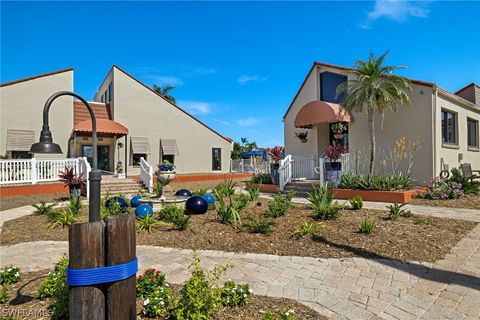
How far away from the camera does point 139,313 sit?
292 cm

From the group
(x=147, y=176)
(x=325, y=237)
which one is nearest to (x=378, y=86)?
(x=325, y=237)

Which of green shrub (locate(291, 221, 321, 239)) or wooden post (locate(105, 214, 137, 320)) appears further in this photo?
green shrub (locate(291, 221, 321, 239))

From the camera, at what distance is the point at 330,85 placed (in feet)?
50.6

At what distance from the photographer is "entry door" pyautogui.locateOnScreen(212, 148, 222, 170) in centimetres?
2701

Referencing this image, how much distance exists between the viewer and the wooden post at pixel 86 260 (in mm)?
1982

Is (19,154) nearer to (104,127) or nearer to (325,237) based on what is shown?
→ (104,127)

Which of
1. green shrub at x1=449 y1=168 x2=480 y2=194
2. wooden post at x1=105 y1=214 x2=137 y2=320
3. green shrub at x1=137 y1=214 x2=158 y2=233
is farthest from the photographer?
green shrub at x1=449 y1=168 x2=480 y2=194

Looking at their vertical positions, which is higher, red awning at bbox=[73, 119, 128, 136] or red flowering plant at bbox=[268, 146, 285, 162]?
red awning at bbox=[73, 119, 128, 136]

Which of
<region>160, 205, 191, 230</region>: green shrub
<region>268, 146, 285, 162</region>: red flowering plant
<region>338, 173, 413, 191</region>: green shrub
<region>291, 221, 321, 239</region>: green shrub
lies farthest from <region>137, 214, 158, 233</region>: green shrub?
<region>268, 146, 285, 162</region>: red flowering plant

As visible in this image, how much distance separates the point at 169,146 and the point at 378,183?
692 inches

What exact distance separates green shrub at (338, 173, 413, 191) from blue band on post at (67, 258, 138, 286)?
33.6ft

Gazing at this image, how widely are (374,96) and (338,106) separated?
2132 mm

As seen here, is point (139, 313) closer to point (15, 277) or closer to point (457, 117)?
point (15, 277)

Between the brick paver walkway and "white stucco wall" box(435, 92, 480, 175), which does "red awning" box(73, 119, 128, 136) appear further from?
"white stucco wall" box(435, 92, 480, 175)
